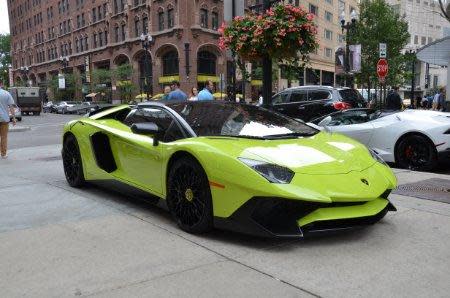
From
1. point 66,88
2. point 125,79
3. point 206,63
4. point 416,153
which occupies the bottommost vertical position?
point 416,153

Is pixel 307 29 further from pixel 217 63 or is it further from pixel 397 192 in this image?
pixel 217 63

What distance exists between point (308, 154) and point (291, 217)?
69 centimetres

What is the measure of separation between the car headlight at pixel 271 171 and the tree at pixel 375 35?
1127 inches

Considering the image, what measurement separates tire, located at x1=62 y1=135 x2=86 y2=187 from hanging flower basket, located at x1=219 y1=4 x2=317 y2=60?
144 inches

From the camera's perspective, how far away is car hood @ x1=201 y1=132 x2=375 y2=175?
12.6 feet

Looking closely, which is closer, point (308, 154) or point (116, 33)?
point (308, 154)

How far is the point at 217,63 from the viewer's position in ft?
162

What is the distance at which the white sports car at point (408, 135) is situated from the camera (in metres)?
7.56

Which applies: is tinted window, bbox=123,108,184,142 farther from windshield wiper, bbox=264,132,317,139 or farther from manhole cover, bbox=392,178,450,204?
manhole cover, bbox=392,178,450,204

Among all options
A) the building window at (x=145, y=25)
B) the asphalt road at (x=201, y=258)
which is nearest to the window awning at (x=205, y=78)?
the building window at (x=145, y=25)

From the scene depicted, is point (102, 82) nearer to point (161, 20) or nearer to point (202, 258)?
point (161, 20)

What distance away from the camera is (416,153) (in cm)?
789

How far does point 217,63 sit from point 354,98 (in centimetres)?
3672

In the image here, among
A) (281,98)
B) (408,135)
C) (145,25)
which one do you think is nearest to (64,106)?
(145,25)
